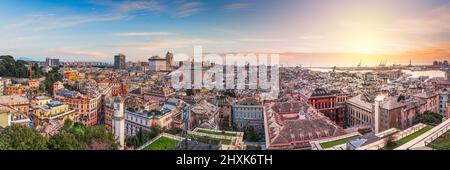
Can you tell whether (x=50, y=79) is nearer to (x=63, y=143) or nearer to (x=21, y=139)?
(x=21, y=139)

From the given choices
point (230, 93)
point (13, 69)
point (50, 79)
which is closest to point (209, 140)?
point (230, 93)

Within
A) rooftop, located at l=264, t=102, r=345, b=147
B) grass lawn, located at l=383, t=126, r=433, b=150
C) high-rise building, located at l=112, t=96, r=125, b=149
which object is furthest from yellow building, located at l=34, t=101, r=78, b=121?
grass lawn, located at l=383, t=126, r=433, b=150

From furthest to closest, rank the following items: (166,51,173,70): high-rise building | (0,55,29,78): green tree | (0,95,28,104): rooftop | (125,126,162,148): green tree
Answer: (0,55,29,78): green tree
(0,95,28,104): rooftop
(166,51,173,70): high-rise building
(125,126,162,148): green tree

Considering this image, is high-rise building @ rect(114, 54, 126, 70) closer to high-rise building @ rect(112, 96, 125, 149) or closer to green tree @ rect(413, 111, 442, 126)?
high-rise building @ rect(112, 96, 125, 149)

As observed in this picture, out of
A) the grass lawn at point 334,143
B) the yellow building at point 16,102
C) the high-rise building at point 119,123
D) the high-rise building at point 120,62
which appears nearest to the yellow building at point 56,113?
the yellow building at point 16,102

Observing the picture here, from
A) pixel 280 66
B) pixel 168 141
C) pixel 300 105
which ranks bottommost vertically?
pixel 168 141
